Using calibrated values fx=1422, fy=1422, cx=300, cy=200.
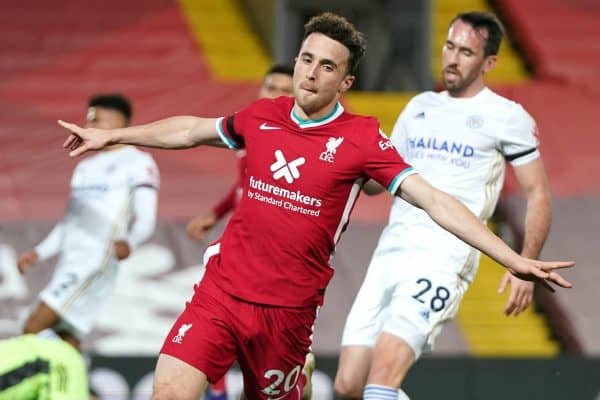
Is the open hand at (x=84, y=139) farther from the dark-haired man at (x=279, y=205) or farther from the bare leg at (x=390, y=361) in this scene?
the bare leg at (x=390, y=361)

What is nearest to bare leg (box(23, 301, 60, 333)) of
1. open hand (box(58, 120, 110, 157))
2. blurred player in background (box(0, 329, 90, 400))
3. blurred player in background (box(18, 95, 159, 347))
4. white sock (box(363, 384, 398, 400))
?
blurred player in background (box(18, 95, 159, 347))

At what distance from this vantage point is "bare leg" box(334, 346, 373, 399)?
724cm

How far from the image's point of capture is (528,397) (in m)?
10.6

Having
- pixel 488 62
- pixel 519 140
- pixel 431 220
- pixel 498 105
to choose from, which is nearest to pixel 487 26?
pixel 488 62

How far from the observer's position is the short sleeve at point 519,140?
7289 mm

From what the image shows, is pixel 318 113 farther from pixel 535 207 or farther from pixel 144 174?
pixel 144 174

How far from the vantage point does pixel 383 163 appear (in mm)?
6168

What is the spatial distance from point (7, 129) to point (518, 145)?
8.18m

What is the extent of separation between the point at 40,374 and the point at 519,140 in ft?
10.5

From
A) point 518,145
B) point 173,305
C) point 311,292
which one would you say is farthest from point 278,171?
point 173,305

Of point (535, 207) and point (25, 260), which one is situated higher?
point (535, 207)

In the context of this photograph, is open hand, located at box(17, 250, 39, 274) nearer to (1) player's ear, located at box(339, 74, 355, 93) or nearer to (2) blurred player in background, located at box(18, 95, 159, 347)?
(2) blurred player in background, located at box(18, 95, 159, 347)

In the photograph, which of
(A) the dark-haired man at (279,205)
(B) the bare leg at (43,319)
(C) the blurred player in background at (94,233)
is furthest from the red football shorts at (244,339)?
(B) the bare leg at (43,319)

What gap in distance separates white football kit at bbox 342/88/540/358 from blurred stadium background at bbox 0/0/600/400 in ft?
10.3
